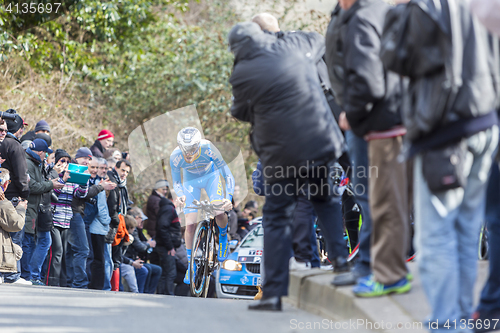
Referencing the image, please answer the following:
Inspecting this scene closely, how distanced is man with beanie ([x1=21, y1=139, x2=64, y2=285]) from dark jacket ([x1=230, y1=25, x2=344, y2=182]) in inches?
204

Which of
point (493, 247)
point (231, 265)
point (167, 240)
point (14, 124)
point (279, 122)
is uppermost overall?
point (14, 124)

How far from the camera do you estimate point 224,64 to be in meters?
19.6

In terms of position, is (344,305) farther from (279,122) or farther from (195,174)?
(195,174)

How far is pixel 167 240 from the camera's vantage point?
41.8 feet

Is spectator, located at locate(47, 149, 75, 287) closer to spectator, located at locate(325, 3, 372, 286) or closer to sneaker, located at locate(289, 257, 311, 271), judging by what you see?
sneaker, located at locate(289, 257, 311, 271)

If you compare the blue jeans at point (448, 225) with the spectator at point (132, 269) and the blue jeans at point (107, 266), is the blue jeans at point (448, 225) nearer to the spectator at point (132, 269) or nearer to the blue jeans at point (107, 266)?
the blue jeans at point (107, 266)

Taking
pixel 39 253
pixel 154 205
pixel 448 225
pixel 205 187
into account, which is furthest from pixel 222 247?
pixel 448 225

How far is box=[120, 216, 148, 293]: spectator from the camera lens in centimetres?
1170

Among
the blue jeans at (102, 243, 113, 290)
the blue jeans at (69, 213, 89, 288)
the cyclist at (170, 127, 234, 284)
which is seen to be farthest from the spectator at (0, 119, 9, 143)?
the blue jeans at (102, 243, 113, 290)

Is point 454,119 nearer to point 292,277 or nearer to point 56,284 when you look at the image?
point 292,277

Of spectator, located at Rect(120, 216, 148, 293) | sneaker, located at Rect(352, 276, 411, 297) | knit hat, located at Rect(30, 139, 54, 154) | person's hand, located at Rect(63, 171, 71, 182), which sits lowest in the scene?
spectator, located at Rect(120, 216, 148, 293)

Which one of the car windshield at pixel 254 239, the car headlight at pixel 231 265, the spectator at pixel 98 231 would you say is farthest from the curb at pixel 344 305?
the car windshield at pixel 254 239

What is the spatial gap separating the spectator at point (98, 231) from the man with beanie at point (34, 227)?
0.77 m

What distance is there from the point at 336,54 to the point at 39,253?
20.8ft
